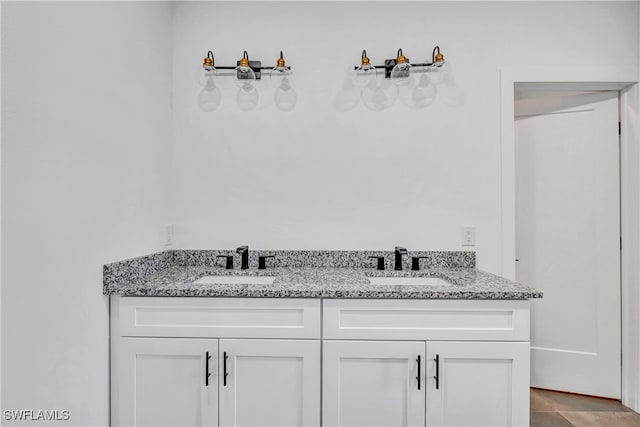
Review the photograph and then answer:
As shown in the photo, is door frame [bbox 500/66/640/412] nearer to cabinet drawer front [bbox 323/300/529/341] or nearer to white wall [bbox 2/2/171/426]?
cabinet drawer front [bbox 323/300/529/341]

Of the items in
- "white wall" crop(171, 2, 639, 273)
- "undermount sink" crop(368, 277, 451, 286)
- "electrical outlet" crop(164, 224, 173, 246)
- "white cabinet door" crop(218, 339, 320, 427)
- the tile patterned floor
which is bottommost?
the tile patterned floor

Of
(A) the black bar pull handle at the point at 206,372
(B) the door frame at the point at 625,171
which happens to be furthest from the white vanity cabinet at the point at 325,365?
(B) the door frame at the point at 625,171

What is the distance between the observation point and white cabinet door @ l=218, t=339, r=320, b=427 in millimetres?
1425

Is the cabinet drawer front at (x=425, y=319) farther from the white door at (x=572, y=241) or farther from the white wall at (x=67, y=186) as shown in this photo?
the white door at (x=572, y=241)

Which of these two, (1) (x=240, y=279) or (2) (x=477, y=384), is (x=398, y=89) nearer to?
(1) (x=240, y=279)

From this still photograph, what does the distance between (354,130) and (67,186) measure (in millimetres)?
1426

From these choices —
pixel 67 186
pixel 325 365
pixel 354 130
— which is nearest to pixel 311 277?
pixel 325 365

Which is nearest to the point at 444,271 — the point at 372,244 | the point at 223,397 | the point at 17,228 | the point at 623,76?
the point at 372,244

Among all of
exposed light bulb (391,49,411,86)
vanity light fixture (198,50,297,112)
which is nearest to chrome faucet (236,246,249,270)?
vanity light fixture (198,50,297,112)

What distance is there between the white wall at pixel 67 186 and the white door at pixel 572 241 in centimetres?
239

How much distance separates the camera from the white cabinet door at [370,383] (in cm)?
142

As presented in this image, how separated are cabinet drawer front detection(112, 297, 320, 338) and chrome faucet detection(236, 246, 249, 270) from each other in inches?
18.8

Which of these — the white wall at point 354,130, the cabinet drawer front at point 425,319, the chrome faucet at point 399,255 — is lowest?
the cabinet drawer front at point 425,319

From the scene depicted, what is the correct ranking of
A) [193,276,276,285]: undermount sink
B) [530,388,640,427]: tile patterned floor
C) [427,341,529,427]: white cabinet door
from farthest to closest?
1. [530,388,640,427]: tile patterned floor
2. [193,276,276,285]: undermount sink
3. [427,341,529,427]: white cabinet door
